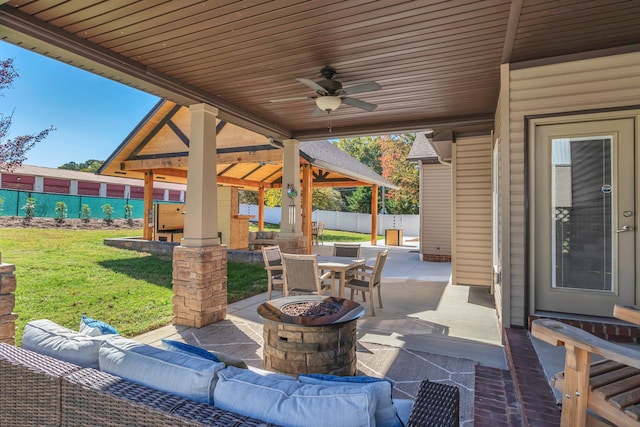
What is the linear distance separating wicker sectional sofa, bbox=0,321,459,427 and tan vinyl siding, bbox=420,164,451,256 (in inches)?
368

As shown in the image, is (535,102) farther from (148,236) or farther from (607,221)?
(148,236)

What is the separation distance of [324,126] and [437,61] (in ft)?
10.1

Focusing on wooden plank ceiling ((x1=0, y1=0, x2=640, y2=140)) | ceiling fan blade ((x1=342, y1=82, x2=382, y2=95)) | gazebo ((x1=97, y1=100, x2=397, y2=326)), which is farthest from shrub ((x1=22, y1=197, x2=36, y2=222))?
ceiling fan blade ((x1=342, y1=82, x2=382, y2=95))

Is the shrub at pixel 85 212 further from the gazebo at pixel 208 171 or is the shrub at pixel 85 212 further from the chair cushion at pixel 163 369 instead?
the chair cushion at pixel 163 369

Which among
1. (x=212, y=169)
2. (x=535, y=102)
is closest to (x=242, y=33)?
(x=212, y=169)

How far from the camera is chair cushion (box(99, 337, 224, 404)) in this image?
1444mm

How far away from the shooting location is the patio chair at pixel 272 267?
5688 mm

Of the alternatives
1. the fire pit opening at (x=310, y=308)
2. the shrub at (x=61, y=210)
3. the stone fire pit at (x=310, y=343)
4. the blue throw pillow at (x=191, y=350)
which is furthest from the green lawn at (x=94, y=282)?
the shrub at (x=61, y=210)

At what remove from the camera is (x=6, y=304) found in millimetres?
2818

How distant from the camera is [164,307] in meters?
5.35

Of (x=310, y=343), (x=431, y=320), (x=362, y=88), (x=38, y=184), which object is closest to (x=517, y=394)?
(x=310, y=343)

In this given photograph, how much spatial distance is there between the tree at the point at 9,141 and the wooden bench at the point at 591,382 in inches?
191

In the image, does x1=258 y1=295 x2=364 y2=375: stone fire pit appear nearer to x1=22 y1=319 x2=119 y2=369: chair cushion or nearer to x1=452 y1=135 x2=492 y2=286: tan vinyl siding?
x1=22 y1=319 x2=119 y2=369: chair cushion

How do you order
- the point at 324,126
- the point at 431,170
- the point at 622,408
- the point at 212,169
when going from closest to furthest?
the point at 622,408 → the point at 212,169 → the point at 324,126 → the point at 431,170
